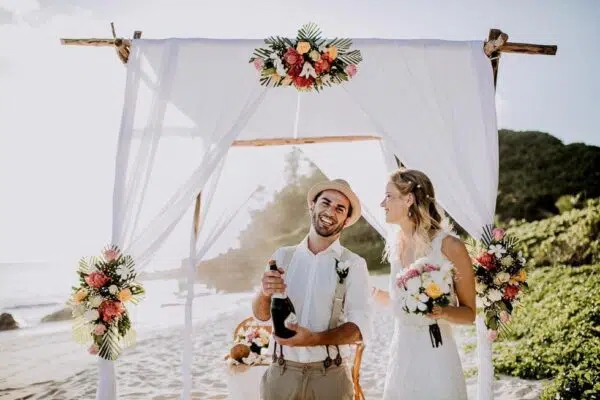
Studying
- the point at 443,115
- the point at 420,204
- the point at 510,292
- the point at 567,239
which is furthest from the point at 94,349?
the point at 567,239

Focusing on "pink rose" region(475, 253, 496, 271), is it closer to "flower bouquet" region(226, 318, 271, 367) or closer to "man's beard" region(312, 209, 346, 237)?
"man's beard" region(312, 209, 346, 237)

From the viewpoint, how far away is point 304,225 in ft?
119

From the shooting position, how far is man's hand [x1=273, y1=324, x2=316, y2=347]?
102 inches

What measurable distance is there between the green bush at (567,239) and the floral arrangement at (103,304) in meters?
9.50

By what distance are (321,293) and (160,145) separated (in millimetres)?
2101

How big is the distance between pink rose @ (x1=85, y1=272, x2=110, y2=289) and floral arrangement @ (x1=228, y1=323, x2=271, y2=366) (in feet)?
5.90

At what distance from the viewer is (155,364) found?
9.75m

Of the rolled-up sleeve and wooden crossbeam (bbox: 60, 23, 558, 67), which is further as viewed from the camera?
wooden crossbeam (bbox: 60, 23, 558, 67)

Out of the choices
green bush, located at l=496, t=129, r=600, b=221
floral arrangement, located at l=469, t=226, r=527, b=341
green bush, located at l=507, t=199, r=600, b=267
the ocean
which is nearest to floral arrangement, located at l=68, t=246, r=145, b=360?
floral arrangement, located at l=469, t=226, r=527, b=341

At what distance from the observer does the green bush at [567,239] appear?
1160cm

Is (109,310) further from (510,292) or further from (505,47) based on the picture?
(505,47)

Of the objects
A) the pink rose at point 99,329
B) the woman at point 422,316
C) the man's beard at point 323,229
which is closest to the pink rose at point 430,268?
the woman at point 422,316

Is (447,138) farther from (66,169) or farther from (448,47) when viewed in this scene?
(66,169)

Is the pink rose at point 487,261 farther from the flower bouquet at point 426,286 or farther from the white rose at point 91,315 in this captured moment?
the white rose at point 91,315
